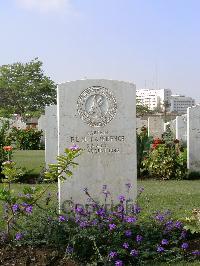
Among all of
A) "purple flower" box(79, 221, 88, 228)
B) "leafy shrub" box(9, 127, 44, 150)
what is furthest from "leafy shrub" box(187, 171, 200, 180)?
"leafy shrub" box(9, 127, 44, 150)

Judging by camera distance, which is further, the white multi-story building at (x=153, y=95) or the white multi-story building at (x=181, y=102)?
the white multi-story building at (x=153, y=95)

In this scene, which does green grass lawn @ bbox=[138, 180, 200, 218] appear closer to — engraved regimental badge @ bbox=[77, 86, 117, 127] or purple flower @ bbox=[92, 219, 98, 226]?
engraved regimental badge @ bbox=[77, 86, 117, 127]

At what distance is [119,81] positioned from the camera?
20.2 feet

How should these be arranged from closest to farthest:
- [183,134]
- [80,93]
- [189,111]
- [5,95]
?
[80,93] < [189,111] < [183,134] < [5,95]

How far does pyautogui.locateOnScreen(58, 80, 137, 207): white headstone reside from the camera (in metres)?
6.07

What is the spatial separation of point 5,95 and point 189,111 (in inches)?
1615

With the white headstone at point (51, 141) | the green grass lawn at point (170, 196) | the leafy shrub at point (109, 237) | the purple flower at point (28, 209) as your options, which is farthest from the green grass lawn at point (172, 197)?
the purple flower at point (28, 209)

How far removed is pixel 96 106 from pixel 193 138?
6.97 meters

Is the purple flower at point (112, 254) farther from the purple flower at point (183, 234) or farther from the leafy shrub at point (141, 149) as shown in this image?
the leafy shrub at point (141, 149)

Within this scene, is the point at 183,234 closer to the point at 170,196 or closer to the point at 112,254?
the point at 112,254

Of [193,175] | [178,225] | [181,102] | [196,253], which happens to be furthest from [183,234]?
[181,102]

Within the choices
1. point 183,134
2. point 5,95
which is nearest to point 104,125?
point 183,134

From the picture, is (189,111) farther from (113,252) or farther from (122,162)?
(113,252)

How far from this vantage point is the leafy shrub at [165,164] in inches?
484
